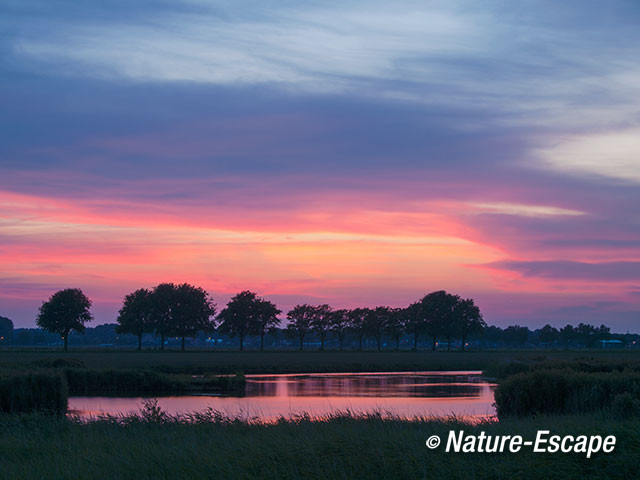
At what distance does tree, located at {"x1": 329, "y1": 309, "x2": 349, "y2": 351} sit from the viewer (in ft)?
546

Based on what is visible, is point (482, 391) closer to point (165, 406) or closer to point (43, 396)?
point (165, 406)

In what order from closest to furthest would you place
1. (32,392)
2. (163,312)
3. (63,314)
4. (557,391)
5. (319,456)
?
(319,456) < (557,391) < (32,392) < (63,314) < (163,312)

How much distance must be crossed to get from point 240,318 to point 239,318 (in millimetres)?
200

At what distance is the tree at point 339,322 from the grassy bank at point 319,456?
148 m

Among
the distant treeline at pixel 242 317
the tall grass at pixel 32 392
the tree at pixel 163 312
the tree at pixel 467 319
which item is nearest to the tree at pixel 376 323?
the distant treeline at pixel 242 317

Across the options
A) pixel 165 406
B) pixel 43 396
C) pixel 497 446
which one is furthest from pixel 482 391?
pixel 497 446

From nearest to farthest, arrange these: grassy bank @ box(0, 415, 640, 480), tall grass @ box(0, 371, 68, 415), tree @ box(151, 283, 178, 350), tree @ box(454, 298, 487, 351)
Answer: grassy bank @ box(0, 415, 640, 480) < tall grass @ box(0, 371, 68, 415) < tree @ box(151, 283, 178, 350) < tree @ box(454, 298, 487, 351)

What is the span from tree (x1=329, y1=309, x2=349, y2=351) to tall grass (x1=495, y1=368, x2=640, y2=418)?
446ft

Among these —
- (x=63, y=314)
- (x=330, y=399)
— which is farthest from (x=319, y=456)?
(x=63, y=314)

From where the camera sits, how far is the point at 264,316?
148 m

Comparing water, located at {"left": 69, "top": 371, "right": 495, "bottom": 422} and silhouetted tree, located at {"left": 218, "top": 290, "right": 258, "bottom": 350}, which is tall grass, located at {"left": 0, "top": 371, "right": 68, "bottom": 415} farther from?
silhouetted tree, located at {"left": 218, "top": 290, "right": 258, "bottom": 350}

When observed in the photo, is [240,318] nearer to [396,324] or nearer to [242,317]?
[242,317]

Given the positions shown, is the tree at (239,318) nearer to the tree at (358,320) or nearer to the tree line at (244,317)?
the tree line at (244,317)

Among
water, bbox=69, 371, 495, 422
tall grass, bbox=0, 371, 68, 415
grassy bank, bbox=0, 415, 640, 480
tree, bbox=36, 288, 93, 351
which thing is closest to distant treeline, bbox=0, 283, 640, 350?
tree, bbox=36, 288, 93, 351
